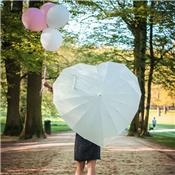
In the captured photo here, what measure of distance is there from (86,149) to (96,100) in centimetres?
78

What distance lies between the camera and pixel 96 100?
19.6 ft

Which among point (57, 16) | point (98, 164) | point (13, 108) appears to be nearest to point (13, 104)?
point (13, 108)

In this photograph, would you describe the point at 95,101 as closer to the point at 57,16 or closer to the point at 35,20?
the point at 57,16

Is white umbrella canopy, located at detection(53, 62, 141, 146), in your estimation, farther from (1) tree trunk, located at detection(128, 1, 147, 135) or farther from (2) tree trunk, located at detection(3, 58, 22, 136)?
(1) tree trunk, located at detection(128, 1, 147, 135)

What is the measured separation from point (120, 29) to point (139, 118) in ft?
16.1

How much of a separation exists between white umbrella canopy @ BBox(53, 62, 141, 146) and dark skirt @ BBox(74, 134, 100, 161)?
0.32 metres

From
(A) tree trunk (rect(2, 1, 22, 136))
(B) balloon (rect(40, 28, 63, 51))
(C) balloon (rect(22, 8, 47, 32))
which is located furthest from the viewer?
(A) tree trunk (rect(2, 1, 22, 136))

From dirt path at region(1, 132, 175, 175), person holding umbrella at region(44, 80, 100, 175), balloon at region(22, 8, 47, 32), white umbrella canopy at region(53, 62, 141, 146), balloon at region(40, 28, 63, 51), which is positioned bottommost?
dirt path at region(1, 132, 175, 175)

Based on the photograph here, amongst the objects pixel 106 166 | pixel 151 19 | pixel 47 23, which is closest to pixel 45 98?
pixel 151 19

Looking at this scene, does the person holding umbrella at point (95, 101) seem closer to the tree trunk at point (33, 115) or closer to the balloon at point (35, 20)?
the balloon at point (35, 20)

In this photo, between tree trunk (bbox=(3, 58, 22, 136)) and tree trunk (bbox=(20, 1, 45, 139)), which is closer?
tree trunk (bbox=(20, 1, 45, 139))

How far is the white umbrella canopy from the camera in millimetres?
5988

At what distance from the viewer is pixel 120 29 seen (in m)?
23.9

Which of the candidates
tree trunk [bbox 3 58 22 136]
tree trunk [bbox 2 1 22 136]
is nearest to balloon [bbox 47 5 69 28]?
tree trunk [bbox 2 1 22 136]
